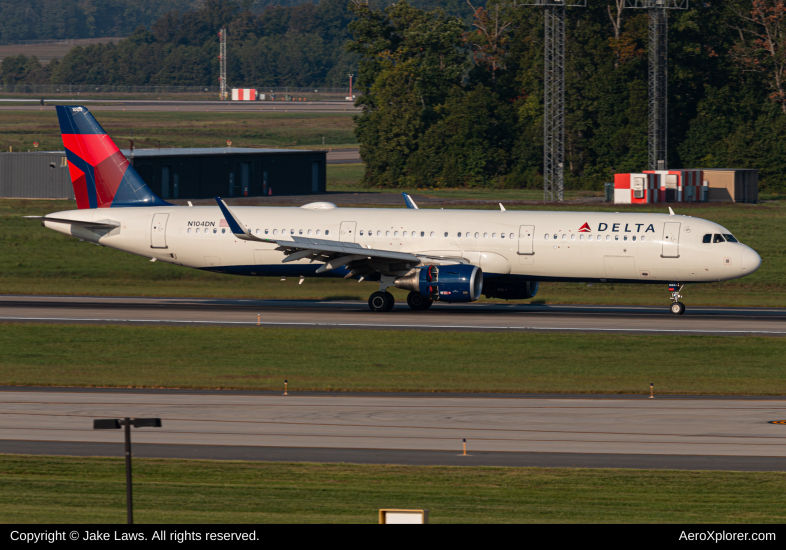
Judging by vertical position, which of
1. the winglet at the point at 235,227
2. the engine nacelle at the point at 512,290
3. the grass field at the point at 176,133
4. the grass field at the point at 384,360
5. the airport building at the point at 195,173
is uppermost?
the grass field at the point at 176,133

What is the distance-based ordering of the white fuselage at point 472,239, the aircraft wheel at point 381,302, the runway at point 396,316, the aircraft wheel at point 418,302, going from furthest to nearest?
the aircraft wheel at point 418,302 < the aircraft wheel at point 381,302 < the white fuselage at point 472,239 < the runway at point 396,316

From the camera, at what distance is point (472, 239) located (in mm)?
49375

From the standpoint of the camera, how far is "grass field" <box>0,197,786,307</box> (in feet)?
188

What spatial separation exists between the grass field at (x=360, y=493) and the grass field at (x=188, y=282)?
32150mm

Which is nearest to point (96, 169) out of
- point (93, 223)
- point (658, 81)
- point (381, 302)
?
point (93, 223)

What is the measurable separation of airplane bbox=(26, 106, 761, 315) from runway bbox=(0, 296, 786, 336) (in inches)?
57.6

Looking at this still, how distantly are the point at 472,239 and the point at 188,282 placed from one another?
1961 centimetres

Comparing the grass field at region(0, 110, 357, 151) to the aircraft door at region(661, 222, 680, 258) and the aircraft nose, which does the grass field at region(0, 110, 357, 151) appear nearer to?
the aircraft door at region(661, 222, 680, 258)

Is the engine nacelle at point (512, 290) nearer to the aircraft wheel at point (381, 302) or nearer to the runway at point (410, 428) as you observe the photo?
the aircraft wheel at point (381, 302)

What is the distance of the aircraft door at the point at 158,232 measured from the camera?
52156mm

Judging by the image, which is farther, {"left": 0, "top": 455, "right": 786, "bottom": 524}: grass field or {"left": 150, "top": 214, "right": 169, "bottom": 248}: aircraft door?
{"left": 150, "top": 214, "right": 169, "bottom": 248}: aircraft door

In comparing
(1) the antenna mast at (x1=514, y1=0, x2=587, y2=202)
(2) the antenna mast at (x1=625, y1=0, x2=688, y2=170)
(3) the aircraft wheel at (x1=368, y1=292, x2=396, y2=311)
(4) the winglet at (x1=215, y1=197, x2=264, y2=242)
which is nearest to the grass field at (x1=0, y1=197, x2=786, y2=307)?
(3) the aircraft wheel at (x1=368, y1=292, x2=396, y2=311)

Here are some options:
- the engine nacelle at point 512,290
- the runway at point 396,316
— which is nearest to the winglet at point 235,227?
the runway at point 396,316

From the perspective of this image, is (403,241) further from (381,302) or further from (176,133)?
(176,133)
